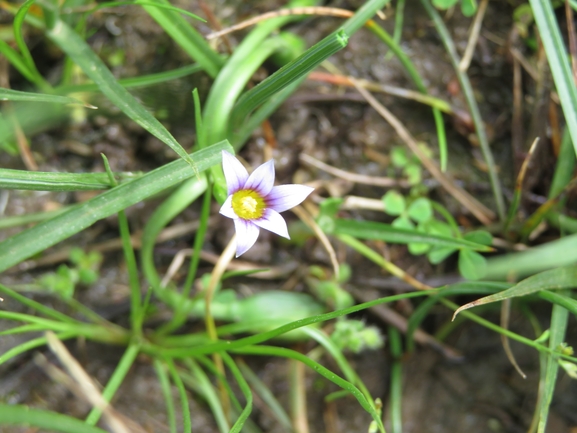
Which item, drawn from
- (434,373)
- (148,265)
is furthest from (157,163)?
(434,373)

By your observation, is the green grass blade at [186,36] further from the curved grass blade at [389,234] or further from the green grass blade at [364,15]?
the curved grass blade at [389,234]

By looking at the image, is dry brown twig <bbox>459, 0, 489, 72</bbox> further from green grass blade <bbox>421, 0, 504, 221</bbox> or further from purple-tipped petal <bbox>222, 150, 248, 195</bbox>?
purple-tipped petal <bbox>222, 150, 248, 195</bbox>

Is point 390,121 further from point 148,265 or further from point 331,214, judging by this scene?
point 148,265

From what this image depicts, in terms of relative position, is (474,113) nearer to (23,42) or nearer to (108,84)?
(108,84)

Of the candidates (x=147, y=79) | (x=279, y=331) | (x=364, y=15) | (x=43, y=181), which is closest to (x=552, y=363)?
(x=279, y=331)

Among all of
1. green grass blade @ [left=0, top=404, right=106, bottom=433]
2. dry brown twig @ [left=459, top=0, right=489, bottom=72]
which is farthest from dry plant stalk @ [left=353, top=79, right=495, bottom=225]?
green grass blade @ [left=0, top=404, right=106, bottom=433]

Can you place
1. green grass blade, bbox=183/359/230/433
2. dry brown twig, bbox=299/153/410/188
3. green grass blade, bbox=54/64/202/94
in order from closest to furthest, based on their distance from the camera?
green grass blade, bbox=54/64/202/94 → green grass blade, bbox=183/359/230/433 → dry brown twig, bbox=299/153/410/188
